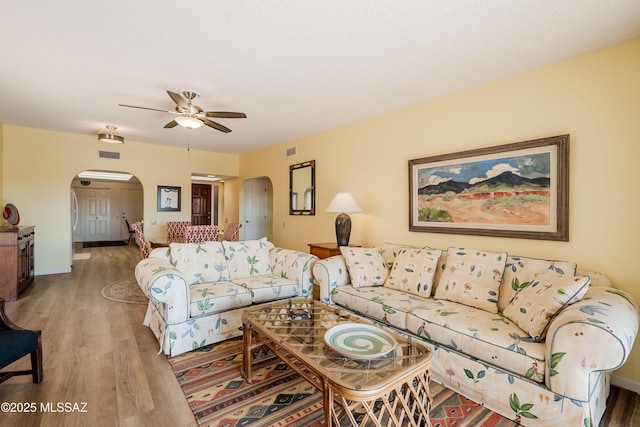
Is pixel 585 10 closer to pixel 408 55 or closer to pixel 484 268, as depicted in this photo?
pixel 408 55

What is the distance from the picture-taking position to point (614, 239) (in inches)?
88.7

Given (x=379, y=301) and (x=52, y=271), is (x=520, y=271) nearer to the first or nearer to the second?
(x=379, y=301)

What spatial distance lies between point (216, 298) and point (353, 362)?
1668mm

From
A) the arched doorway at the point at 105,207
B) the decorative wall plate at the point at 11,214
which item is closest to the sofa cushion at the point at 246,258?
the decorative wall plate at the point at 11,214

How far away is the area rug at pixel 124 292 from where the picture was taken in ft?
13.4

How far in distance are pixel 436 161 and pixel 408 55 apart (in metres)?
1.24

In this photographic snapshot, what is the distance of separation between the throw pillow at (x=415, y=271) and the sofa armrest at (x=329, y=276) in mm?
462

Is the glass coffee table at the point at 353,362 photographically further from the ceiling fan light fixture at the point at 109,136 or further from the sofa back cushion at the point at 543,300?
the ceiling fan light fixture at the point at 109,136

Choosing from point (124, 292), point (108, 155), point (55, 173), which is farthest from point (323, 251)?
point (55, 173)

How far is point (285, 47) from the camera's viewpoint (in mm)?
2344

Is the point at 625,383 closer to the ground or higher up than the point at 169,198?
closer to the ground

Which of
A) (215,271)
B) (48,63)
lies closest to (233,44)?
(48,63)

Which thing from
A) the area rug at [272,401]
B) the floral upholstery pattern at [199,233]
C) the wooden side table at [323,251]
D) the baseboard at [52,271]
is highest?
the floral upholstery pattern at [199,233]

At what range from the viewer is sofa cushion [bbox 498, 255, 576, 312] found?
231 cm
